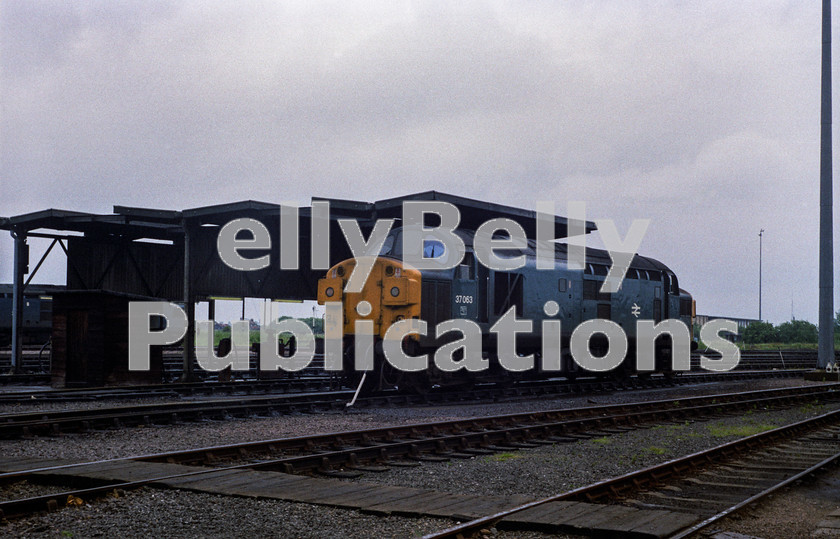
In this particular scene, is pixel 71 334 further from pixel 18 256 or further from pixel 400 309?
pixel 400 309

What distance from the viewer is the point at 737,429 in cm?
1305

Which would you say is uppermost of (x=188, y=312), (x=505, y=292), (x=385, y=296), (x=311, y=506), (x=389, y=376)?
(x=505, y=292)

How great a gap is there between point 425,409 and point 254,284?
12.3m

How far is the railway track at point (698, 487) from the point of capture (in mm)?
6129

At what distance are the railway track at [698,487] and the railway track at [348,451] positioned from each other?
2303 mm

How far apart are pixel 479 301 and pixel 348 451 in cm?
834

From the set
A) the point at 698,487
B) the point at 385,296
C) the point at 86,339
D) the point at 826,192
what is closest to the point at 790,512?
the point at 698,487

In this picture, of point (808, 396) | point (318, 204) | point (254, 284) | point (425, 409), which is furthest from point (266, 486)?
point (254, 284)

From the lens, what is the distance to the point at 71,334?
20219 mm

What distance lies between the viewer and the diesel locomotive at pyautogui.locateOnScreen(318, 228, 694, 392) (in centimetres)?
1549

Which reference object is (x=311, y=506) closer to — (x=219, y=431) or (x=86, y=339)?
(x=219, y=431)

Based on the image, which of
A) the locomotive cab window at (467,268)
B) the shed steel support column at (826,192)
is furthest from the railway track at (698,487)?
the shed steel support column at (826,192)

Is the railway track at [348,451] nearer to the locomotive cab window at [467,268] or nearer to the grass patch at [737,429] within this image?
the grass patch at [737,429]

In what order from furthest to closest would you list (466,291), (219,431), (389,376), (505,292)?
(505,292) < (466,291) < (389,376) < (219,431)
